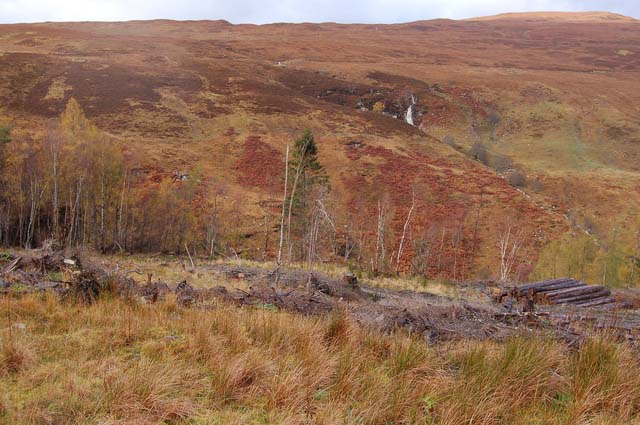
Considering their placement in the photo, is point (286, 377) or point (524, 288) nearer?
point (286, 377)

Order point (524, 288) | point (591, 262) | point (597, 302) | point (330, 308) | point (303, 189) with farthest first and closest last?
1. point (303, 189)
2. point (591, 262)
3. point (524, 288)
4. point (597, 302)
5. point (330, 308)

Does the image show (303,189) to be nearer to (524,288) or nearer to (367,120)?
(524,288)

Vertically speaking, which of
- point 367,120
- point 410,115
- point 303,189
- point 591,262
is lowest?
point 591,262

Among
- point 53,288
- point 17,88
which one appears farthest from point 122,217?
point 17,88

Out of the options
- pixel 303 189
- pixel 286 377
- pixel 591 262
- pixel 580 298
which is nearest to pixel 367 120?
pixel 303 189

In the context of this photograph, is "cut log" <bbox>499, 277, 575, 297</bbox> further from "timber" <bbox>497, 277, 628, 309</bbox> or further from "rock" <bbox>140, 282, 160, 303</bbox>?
"rock" <bbox>140, 282, 160, 303</bbox>

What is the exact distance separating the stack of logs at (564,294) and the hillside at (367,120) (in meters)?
17.8

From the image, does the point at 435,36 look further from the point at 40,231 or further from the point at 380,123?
the point at 40,231

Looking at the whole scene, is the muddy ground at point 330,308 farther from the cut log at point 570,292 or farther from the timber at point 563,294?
the cut log at point 570,292

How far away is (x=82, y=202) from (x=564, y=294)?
25.3 m

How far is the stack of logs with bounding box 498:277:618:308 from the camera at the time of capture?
12461 millimetres

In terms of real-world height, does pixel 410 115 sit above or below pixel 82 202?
above

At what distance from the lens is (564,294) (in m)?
13.0

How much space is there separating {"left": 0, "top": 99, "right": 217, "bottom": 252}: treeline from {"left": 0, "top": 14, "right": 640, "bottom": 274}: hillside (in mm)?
5607
